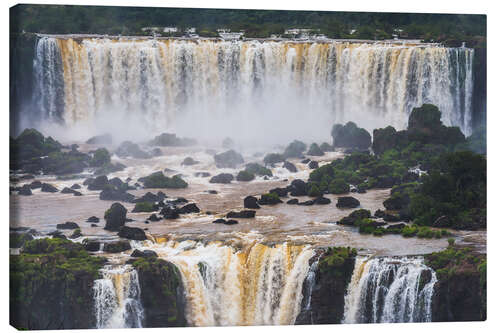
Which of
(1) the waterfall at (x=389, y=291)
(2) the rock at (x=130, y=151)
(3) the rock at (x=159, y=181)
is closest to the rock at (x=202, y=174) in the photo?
(3) the rock at (x=159, y=181)

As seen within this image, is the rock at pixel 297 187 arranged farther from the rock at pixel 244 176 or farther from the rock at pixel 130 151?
the rock at pixel 130 151

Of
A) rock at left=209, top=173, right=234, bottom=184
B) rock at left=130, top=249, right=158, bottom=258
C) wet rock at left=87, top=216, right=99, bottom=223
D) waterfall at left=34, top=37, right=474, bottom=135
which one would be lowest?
rock at left=130, top=249, right=158, bottom=258

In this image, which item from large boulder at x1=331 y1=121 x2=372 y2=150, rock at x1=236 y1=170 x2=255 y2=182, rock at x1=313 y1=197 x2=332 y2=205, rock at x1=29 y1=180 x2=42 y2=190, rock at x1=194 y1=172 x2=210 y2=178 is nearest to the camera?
rock at x1=29 y1=180 x2=42 y2=190

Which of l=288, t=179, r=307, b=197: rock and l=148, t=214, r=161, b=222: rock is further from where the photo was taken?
l=288, t=179, r=307, b=197: rock

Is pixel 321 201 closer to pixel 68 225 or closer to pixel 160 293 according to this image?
pixel 160 293

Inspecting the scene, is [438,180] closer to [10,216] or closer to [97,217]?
[97,217]

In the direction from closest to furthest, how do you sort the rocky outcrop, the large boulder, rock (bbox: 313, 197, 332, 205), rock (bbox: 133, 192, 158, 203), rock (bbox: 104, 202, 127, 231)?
1. the rocky outcrop
2. rock (bbox: 104, 202, 127, 231)
3. rock (bbox: 133, 192, 158, 203)
4. rock (bbox: 313, 197, 332, 205)
5. the large boulder

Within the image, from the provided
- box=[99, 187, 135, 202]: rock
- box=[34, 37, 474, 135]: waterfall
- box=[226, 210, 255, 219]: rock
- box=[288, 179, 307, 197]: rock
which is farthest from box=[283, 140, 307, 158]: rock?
box=[99, 187, 135, 202]: rock

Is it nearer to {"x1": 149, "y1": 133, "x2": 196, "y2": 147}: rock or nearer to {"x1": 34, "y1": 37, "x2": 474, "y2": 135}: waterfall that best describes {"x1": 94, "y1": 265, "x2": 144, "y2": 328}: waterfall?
{"x1": 149, "y1": 133, "x2": 196, "y2": 147}: rock

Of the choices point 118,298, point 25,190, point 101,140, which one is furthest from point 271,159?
point 25,190
